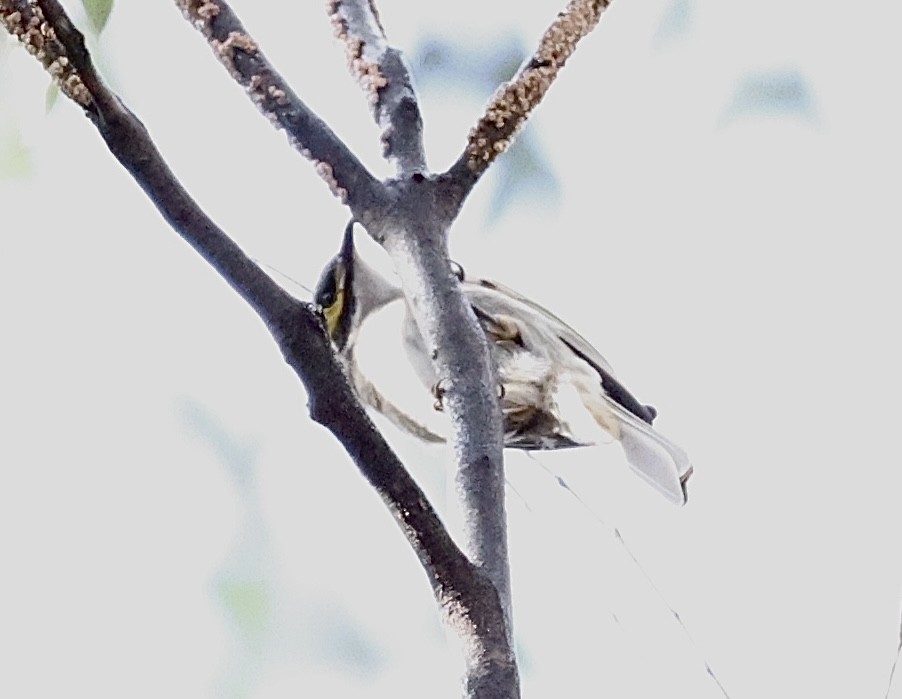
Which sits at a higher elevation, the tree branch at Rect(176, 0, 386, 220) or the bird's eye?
the bird's eye

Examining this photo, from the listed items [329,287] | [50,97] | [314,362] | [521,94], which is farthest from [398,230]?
[329,287]

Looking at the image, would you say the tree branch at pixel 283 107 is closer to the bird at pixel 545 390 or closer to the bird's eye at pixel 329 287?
the bird at pixel 545 390

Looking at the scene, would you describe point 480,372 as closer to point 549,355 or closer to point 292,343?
point 292,343

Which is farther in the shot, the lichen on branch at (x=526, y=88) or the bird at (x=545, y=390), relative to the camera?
the bird at (x=545, y=390)

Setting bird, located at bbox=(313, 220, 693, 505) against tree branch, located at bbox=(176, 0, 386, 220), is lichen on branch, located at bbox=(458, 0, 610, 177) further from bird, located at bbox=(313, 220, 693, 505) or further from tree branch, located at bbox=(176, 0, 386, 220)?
bird, located at bbox=(313, 220, 693, 505)

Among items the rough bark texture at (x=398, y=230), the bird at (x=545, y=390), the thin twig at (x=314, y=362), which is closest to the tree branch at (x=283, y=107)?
the rough bark texture at (x=398, y=230)

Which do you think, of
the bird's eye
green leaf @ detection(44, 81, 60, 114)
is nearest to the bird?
the bird's eye
